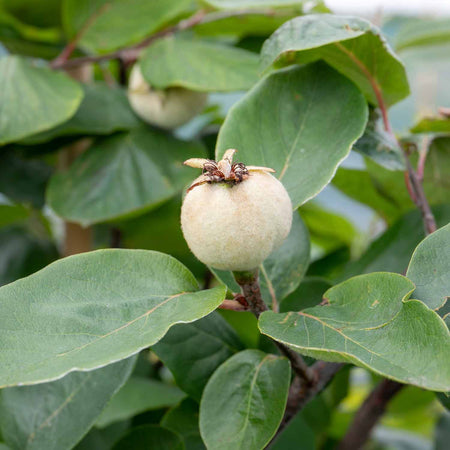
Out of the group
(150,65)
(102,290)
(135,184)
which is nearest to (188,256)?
(135,184)

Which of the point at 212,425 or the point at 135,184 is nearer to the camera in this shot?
the point at 212,425

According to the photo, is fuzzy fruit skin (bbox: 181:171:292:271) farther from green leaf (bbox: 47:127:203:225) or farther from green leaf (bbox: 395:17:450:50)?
green leaf (bbox: 395:17:450:50)

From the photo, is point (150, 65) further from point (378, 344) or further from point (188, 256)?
point (378, 344)

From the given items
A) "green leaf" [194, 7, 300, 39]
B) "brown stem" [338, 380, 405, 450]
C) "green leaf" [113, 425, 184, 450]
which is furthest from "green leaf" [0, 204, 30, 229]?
"brown stem" [338, 380, 405, 450]

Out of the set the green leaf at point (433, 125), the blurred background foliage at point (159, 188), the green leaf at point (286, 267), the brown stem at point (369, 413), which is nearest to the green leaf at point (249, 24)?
the blurred background foliage at point (159, 188)

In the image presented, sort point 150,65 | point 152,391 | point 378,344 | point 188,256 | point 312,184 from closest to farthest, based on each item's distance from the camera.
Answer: point 378,344 < point 312,184 < point 152,391 < point 150,65 < point 188,256

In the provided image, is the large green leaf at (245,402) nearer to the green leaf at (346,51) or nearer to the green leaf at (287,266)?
the green leaf at (287,266)

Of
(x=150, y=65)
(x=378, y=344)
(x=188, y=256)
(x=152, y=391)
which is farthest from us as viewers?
(x=188, y=256)

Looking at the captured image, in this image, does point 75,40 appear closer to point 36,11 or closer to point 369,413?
point 36,11
